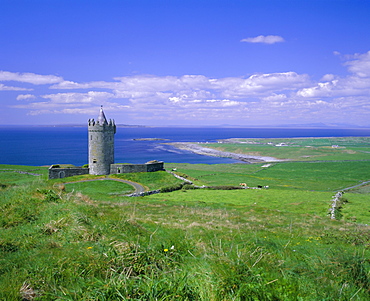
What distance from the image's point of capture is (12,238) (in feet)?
31.5

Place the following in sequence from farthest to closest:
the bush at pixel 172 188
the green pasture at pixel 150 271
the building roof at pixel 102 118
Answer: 1. the building roof at pixel 102 118
2. the bush at pixel 172 188
3. the green pasture at pixel 150 271

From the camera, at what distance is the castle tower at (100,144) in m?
50.3

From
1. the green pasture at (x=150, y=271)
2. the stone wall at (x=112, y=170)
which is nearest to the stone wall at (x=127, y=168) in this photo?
the stone wall at (x=112, y=170)

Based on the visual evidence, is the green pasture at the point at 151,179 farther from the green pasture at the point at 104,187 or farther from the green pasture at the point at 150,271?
the green pasture at the point at 150,271

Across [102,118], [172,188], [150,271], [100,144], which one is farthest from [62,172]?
[150,271]

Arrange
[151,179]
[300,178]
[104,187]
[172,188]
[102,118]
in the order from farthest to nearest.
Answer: [300,178] < [151,179] < [102,118] < [172,188] < [104,187]

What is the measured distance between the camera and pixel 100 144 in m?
50.7

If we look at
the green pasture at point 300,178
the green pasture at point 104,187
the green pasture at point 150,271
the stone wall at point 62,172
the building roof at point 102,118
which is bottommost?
the green pasture at point 300,178

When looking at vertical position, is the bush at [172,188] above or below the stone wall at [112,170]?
below

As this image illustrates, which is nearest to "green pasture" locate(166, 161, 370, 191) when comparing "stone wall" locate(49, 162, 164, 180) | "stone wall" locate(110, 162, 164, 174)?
"stone wall" locate(49, 162, 164, 180)

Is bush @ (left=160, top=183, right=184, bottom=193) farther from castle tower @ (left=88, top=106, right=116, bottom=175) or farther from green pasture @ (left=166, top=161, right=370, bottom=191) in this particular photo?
castle tower @ (left=88, top=106, right=116, bottom=175)

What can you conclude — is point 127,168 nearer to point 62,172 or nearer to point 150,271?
point 62,172

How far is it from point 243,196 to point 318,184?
35030mm

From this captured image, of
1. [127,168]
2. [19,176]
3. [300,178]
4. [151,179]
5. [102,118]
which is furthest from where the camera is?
[300,178]
